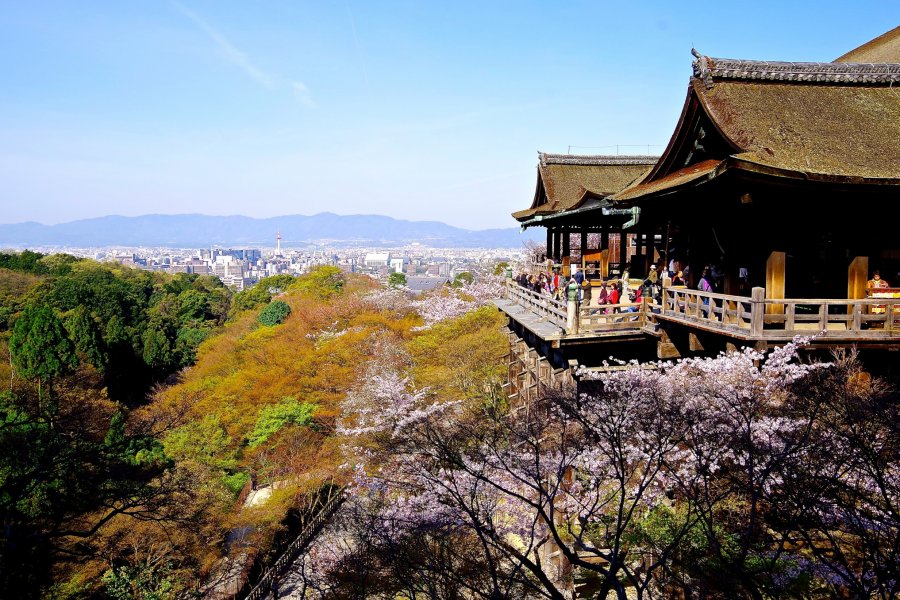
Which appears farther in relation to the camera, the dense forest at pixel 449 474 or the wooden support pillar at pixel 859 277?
the wooden support pillar at pixel 859 277

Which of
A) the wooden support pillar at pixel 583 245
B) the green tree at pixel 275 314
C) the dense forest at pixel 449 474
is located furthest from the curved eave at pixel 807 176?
the green tree at pixel 275 314

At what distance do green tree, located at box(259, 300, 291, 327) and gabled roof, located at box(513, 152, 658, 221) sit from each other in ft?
76.2

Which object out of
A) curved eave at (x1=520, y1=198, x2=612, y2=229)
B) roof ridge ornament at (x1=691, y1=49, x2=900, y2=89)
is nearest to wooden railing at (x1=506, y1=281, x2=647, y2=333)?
curved eave at (x1=520, y1=198, x2=612, y2=229)

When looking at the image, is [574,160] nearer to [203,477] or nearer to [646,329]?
[646,329]

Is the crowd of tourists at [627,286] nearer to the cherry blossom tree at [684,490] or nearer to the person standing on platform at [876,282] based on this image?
the cherry blossom tree at [684,490]

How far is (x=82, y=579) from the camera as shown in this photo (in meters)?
13.8

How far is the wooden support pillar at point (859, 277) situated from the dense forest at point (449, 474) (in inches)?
60.6

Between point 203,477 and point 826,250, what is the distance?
17373 mm

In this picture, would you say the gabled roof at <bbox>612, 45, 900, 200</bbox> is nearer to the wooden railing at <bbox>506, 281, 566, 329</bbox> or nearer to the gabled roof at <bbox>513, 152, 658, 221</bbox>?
the wooden railing at <bbox>506, 281, 566, 329</bbox>

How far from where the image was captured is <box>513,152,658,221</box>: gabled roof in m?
21.9

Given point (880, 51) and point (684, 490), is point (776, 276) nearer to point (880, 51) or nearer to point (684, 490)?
point (684, 490)

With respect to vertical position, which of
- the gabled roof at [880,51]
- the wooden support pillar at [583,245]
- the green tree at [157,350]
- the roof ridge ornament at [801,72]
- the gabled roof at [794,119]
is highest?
the gabled roof at [880,51]

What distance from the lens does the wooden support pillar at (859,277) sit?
1008 centimetres

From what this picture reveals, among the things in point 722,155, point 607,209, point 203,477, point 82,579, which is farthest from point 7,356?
point 722,155
